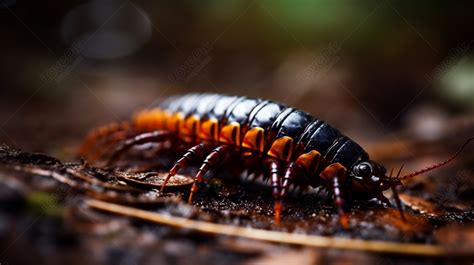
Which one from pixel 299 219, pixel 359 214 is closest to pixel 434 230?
pixel 359 214

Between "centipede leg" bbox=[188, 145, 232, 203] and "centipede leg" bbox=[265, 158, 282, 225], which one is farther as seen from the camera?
"centipede leg" bbox=[188, 145, 232, 203]

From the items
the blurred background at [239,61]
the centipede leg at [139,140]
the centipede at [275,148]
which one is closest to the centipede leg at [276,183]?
the centipede at [275,148]

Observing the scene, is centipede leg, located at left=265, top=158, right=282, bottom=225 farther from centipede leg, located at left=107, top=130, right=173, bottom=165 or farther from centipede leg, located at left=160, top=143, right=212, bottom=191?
centipede leg, located at left=107, top=130, right=173, bottom=165

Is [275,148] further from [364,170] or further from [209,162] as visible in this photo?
[364,170]

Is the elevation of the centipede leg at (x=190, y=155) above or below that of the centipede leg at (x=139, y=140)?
below

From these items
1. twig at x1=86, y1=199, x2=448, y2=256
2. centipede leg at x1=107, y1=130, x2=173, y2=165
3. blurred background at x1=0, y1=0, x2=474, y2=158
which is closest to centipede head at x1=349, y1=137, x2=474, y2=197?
twig at x1=86, y1=199, x2=448, y2=256

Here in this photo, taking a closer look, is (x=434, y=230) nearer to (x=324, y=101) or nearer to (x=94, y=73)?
(x=324, y=101)

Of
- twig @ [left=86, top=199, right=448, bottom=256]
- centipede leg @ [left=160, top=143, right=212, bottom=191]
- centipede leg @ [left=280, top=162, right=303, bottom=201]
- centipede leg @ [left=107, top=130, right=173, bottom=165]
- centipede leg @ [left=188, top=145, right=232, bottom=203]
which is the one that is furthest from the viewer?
centipede leg @ [left=107, top=130, right=173, bottom=165]

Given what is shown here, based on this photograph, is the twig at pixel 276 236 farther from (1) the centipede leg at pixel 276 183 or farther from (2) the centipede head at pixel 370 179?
(2) the centipede head at pixel 370 179
